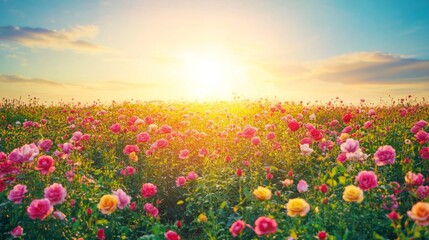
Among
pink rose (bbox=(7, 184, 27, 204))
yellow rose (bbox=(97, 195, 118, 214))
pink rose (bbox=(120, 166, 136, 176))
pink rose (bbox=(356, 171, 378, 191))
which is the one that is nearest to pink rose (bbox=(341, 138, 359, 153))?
pink rose (bbox=(356, 171, 378, 191))

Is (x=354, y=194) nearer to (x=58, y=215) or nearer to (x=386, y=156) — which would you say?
(x=386, y=156)

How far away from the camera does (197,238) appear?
5.24 m

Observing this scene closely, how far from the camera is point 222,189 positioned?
5.66 meters

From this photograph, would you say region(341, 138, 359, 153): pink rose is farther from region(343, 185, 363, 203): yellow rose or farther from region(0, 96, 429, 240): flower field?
region(343, 185, 363, 203): yellow rose

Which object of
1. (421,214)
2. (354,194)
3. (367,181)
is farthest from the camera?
(367,181)

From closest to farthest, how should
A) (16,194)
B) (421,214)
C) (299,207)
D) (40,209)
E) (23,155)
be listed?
1. (421,214)
2. (299,207)
3. (40,209)
4. (16,194)
5. (23,155)

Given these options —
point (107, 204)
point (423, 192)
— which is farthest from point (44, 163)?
point (423, 192)

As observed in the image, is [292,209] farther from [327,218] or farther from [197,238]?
[197,238]

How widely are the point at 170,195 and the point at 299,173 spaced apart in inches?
Answer: 85.8

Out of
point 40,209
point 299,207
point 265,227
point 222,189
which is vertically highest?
point 299,207

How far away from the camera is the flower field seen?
3.64m

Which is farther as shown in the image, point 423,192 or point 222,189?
point 222,189

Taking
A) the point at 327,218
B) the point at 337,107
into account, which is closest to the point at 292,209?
the point at 327,218

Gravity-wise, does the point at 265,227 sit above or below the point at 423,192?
below
